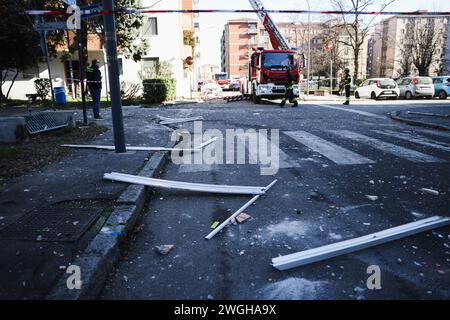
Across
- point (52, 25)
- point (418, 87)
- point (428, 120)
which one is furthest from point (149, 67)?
point (418, 87)

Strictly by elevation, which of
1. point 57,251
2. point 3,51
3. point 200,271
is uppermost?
point 3,51

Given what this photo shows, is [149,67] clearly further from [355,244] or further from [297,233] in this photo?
[355,244]

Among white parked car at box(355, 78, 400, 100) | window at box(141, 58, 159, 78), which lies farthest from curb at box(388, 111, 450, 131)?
window at box(141, 58, 159, 78)

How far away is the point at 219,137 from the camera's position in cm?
896

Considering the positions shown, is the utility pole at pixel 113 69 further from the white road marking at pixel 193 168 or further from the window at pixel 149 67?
the window at pixel 149 67

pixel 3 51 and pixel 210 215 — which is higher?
pixel 3 51

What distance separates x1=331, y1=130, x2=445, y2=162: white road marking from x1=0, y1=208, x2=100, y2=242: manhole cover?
18.3 feet

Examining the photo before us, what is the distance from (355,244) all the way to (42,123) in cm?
796

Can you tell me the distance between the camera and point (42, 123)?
8484mm

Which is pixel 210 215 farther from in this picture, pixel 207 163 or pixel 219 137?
pixel 219 137

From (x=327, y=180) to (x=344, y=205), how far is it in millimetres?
1036

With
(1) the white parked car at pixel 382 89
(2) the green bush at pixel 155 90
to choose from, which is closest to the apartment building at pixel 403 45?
(1) the white parked car at pixel 382 89

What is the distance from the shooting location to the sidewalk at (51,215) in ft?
8.15
